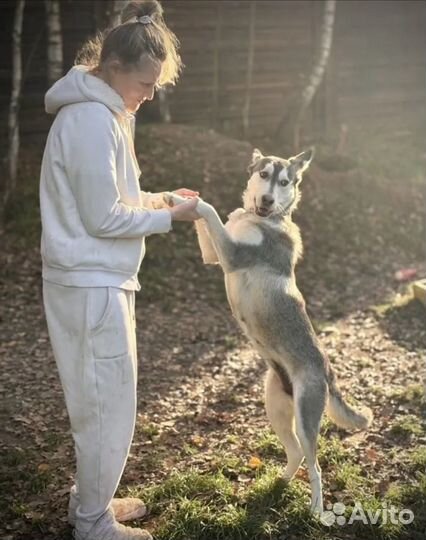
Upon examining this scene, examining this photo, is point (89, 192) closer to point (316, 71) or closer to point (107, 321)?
point (107, 321)

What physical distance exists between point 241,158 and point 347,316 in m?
3.55

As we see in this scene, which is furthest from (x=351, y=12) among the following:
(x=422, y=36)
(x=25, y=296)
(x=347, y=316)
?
(x=25, y=296)

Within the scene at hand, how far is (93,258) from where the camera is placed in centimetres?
318

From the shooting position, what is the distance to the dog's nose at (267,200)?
400 centimetres

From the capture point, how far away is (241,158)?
1033cm

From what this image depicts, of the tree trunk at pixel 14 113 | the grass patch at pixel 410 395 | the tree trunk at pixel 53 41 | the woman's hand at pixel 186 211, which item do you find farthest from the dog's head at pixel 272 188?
the tree trunk at pixel 53 41

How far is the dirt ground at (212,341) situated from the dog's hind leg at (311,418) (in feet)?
1.01

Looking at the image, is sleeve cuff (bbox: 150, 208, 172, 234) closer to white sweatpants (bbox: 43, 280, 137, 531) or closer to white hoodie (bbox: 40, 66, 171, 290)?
white hoodie (bbox: 40, 66, 171, 290)

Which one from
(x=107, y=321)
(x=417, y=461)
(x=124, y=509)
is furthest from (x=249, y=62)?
(x=107, y=321)

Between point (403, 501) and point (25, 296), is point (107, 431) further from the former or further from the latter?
point (25, 296)

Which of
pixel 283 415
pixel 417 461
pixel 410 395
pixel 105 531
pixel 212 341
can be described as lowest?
pixel 212 341

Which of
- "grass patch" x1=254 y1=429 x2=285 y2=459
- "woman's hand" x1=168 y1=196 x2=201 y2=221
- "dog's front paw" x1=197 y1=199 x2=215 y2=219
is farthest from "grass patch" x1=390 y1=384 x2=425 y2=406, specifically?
"woman's hand" x1=168 y1=196 x2=201 y2=221

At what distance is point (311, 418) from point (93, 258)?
1494mm

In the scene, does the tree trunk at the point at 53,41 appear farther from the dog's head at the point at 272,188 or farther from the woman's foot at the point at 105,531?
the woman's foot at the point at 105,531
